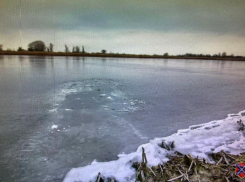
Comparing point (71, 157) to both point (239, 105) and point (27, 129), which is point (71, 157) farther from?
point (239, 105)

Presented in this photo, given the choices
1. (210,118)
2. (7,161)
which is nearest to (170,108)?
(210,118)

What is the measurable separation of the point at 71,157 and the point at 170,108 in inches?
196

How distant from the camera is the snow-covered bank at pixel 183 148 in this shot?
11.1 ft

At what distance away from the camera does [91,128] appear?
530cm

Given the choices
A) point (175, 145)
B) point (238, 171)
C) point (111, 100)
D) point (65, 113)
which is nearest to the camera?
point (238, 171)

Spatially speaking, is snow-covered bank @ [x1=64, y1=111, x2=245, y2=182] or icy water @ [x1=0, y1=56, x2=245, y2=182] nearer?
snow-covered bank @ [x1=64, y1=111, x2=245, y2=182]

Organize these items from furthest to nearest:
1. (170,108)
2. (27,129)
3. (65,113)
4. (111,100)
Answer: (111,100) → (170,108) → (65,113) → (27,129)

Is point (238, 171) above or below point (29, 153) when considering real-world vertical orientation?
above

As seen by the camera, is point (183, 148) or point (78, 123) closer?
point (183, 148)

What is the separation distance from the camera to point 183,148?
438cm

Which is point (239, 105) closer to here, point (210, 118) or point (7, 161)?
point (210, 118)

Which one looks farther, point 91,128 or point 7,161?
point 91,128

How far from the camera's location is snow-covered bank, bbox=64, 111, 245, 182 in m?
3.39

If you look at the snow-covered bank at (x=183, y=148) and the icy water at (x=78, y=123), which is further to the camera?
the icy water at (x=78, y=123)
